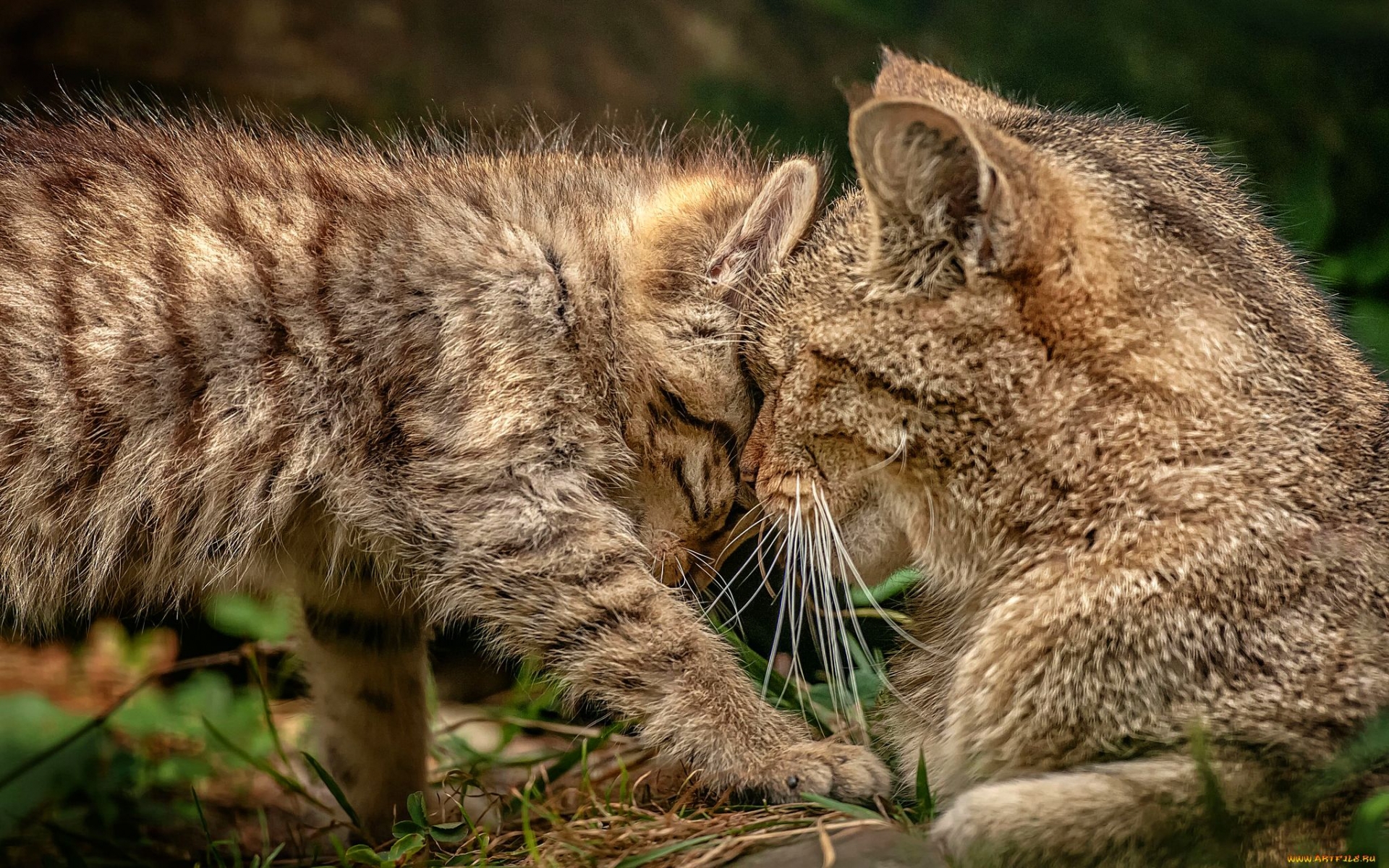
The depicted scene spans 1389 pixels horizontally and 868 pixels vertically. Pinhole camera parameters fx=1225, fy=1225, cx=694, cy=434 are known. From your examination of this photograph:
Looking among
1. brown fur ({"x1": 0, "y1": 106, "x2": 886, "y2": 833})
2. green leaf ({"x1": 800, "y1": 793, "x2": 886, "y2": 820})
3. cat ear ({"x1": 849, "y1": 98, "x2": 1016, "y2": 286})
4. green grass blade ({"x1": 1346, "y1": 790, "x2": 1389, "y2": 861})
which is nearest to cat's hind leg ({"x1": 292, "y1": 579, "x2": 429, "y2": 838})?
brown fur ({"x1": 0, "y1": 106, "x2": 886, "y2": 833})

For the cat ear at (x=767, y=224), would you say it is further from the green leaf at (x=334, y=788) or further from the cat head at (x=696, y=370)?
the green leaf at (x=334, y=788)

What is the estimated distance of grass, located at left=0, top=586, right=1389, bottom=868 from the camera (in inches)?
90.8

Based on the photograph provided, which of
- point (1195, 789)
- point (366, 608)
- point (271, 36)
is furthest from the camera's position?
point (271, 36)

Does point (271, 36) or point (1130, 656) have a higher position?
point (271, 36)

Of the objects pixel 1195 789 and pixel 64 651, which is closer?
pixel 1195 789

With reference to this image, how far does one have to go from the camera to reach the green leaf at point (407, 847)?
8.27ft

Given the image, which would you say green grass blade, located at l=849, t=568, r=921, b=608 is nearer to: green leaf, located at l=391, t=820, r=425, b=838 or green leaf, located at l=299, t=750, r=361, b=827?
green leaf, located at l=391, t=820, r=425, b=838

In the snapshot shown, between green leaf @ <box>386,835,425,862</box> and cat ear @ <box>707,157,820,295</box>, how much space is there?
1378 mm

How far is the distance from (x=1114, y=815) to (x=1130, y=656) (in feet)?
0.82

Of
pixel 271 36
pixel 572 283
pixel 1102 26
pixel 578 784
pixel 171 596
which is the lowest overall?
pixel 578 784

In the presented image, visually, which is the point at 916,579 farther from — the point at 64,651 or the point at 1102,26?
the point at 64,651

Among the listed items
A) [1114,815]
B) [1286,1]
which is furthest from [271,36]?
[1114,815]

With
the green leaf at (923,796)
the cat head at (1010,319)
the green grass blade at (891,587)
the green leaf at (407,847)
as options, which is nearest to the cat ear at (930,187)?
the cat head at (1010,319)

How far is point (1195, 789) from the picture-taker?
1.83m
